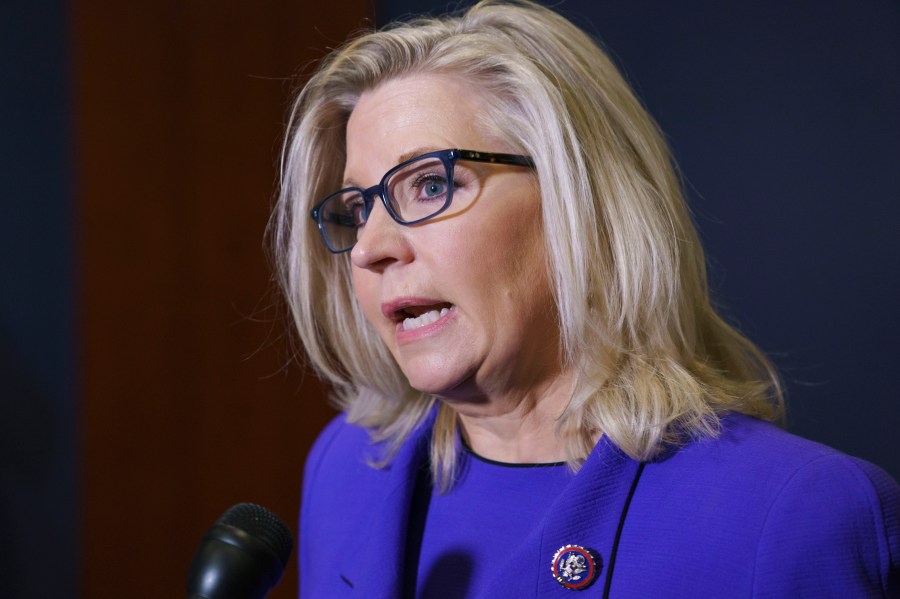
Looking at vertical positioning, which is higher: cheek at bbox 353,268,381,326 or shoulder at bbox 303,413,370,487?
cheek at bbox 353,268,381,326

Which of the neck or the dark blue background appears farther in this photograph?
the dark blue background

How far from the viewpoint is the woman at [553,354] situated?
1.05 metres

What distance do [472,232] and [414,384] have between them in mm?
234

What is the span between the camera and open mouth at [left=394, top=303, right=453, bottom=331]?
121cm

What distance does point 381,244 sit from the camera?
122 centimetres

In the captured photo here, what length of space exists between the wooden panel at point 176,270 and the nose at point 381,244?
135 centimetres

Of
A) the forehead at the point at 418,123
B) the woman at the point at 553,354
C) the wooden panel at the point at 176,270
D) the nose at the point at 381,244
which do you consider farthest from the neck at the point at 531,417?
the wooden panel at the point at 176,270

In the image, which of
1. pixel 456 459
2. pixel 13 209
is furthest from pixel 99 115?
pixel 456 459

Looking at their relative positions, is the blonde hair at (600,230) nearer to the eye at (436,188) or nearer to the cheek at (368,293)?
the eye at (436,188)

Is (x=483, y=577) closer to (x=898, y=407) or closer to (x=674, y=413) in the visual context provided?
(x=674, y=413)

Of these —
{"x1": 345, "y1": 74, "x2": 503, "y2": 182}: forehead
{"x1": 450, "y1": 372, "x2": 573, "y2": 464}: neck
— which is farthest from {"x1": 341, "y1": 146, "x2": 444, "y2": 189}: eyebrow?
{"x1": 450, "y1": 372, "x2": 573, "y2": 464}: neck

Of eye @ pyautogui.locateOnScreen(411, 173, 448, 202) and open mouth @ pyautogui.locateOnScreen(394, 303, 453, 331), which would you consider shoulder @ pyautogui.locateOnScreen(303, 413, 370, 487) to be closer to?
open mouth @ pyautogui.locateOnScreen(394, 303, 453, 331)

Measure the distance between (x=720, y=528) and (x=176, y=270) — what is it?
202 cm

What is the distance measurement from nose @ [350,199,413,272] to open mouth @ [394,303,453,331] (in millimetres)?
74
